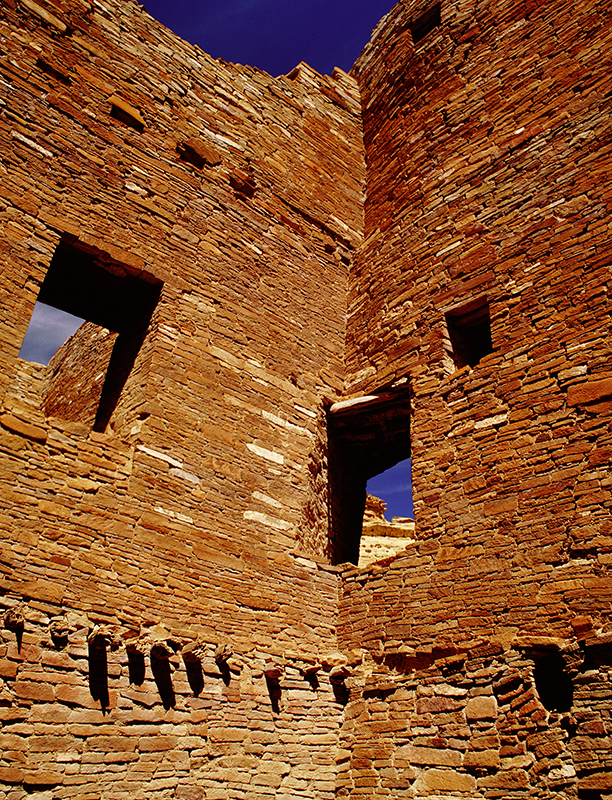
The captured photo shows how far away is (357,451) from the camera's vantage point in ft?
27.5

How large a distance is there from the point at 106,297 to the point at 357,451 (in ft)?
12.5

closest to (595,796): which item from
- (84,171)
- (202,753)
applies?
(202,753)

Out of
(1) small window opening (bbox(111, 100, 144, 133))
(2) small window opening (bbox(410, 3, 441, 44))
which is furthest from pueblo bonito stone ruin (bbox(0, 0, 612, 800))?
(2) small window opening (bbox(410, 3, 441, 44))

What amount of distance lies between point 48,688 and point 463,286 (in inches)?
220

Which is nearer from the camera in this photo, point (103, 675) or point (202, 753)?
point (103, 675)

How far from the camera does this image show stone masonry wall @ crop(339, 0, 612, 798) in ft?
15.0

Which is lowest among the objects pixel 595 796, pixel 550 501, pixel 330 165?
pixel 595 796

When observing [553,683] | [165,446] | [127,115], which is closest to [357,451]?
[165,446]

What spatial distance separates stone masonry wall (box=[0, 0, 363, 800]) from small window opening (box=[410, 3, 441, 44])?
3.49 meters

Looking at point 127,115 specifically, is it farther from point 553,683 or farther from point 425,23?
point 553,683

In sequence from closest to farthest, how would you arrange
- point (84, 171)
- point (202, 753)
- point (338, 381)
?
point (202, 753)
point (84, 171)
point (338, 381)

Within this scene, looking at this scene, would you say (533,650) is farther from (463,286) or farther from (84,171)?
(84,171)

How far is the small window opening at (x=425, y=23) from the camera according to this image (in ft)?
33.0

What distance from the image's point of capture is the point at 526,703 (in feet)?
14.8
